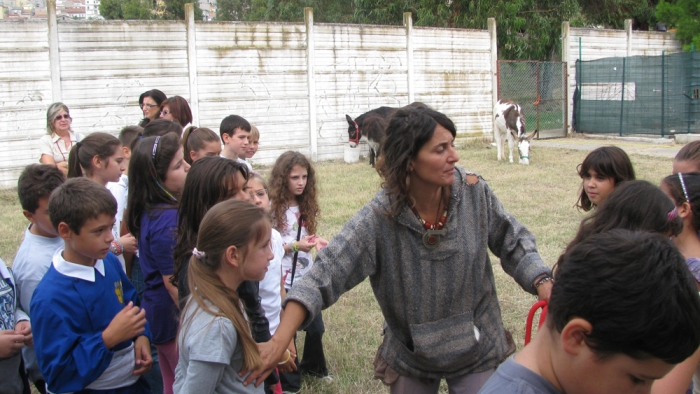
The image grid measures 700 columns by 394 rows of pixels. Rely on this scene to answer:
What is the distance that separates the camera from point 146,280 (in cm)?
342

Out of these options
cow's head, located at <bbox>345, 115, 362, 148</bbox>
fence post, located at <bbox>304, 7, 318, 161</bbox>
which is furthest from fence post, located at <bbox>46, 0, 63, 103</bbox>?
cow's head, located at <bbox>345, 115, 362, 148</bbox>

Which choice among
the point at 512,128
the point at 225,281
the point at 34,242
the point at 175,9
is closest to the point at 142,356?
the point at 225,281

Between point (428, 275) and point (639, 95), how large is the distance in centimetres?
1863

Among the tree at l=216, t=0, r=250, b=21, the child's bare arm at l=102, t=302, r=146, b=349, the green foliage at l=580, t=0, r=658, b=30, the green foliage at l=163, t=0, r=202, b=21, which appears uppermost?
the tree at l=216, t=0, r=250, b=21

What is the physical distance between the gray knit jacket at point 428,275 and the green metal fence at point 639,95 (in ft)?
57.6

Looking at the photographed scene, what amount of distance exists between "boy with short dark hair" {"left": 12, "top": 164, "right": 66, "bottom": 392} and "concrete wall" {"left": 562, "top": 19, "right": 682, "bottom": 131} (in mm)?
18674

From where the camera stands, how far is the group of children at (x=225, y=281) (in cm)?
142

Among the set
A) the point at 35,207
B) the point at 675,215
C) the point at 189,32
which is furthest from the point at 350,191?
the point at 675,215

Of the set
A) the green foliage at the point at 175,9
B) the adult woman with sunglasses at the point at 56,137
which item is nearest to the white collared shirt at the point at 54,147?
the adult woman with sunglasses at the point at 56,137

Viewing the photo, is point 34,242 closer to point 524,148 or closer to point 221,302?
point 221,302

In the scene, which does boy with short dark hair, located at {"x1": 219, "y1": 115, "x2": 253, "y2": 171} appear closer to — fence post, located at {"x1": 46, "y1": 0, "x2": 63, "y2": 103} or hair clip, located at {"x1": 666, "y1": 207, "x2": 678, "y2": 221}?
hair clip, located at {"x1": 666, "y1": 207, "x2": 678, "y2": 221}

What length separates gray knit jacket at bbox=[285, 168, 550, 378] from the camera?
2.61 meters

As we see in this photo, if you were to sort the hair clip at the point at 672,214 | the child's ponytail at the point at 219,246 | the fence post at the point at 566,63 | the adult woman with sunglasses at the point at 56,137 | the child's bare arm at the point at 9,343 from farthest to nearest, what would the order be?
the fence post at the point at 566,63, the adult woman with sunglasses at the point at 56,137, the child's bare arm at the point at 9,343, the hair clip at the point at 672,214, the child's ponytail at the point at 219,246

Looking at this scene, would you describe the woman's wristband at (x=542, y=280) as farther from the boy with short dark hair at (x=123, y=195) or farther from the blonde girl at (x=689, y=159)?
the boy with short dark hair at (x=123, y=195)
